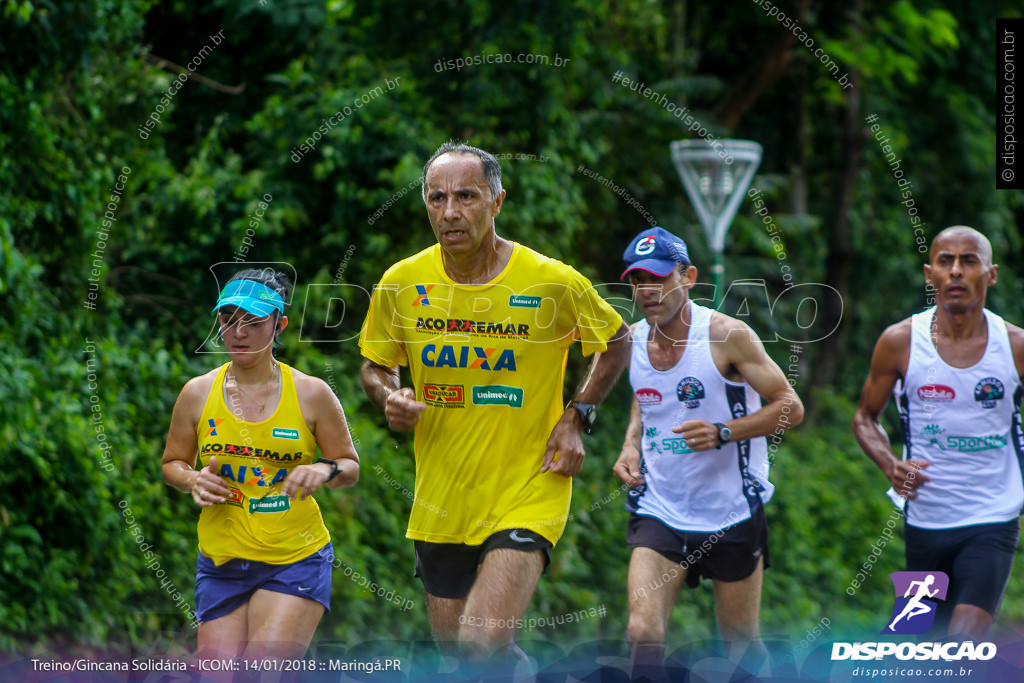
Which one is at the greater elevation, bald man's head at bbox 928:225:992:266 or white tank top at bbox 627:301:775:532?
bald man's head at bbox 928:225:992:266

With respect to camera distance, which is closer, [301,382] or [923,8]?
[301,382]

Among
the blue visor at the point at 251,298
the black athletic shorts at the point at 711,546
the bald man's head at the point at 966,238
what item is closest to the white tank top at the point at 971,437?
the bald man's head at the point at 966,238

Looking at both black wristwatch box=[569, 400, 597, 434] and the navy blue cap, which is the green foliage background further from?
the navy blue cap

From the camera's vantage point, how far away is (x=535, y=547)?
14.6 feet

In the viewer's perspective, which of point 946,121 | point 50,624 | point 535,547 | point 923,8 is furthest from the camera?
point 946,121

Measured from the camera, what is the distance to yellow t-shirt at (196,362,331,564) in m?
4.38

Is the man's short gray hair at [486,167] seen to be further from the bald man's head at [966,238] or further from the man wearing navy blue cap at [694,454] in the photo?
the bald man's head at [966,238]

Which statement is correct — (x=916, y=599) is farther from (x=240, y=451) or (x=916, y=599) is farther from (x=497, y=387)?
(x=240, y=451)

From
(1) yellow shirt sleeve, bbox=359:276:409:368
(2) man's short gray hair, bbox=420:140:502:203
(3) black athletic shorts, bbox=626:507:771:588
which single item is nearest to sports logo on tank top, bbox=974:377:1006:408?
(3) black athletic shorts, bbox=626:507:771:588

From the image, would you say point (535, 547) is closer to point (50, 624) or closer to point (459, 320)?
point (459, 320)

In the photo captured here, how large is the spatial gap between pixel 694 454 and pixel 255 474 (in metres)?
2.13

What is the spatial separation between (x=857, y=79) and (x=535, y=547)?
35.9 feet

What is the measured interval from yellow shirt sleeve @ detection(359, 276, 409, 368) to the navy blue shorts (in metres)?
0.94

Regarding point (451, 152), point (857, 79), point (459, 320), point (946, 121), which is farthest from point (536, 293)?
point (946, 121)
